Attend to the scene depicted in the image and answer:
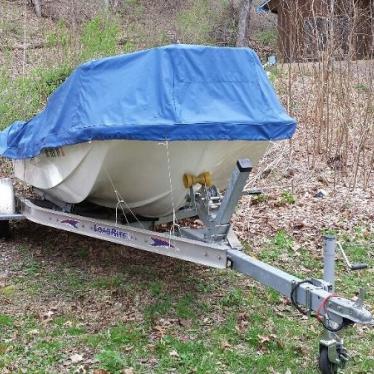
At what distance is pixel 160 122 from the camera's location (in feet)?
14.3

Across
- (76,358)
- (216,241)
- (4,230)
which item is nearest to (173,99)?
(216,241)

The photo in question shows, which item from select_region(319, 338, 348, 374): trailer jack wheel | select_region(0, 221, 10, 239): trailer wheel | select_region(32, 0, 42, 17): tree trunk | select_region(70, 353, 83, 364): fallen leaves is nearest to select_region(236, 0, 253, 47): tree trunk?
select_region(32, 0, 42, 17): tree trunk

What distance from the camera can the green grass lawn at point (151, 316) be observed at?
4.33 metres

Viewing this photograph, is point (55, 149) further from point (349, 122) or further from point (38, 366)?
point (349, 122)

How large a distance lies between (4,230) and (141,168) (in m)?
2.80

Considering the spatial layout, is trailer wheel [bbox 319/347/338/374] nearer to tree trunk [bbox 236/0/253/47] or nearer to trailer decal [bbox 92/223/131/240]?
trailer decal [bbox 92/223/131/240]

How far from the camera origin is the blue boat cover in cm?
442

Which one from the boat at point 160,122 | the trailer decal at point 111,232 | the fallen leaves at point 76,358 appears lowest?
the fallen leaves at point 76,358

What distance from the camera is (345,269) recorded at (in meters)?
6.19

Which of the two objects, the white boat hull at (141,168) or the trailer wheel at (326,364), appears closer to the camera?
the trailer wheel at (326,364)

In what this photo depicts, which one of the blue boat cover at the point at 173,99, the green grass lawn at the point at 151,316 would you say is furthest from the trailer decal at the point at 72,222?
the blue boat cover at the point at 173,99

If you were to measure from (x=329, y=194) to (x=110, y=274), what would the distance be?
4160mm

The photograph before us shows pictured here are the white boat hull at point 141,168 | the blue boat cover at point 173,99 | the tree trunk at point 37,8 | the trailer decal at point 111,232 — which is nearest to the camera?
the blue boat cover at point 173,99

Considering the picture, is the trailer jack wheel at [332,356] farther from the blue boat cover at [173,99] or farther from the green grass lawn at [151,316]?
the blue boat cover at [173,99]
